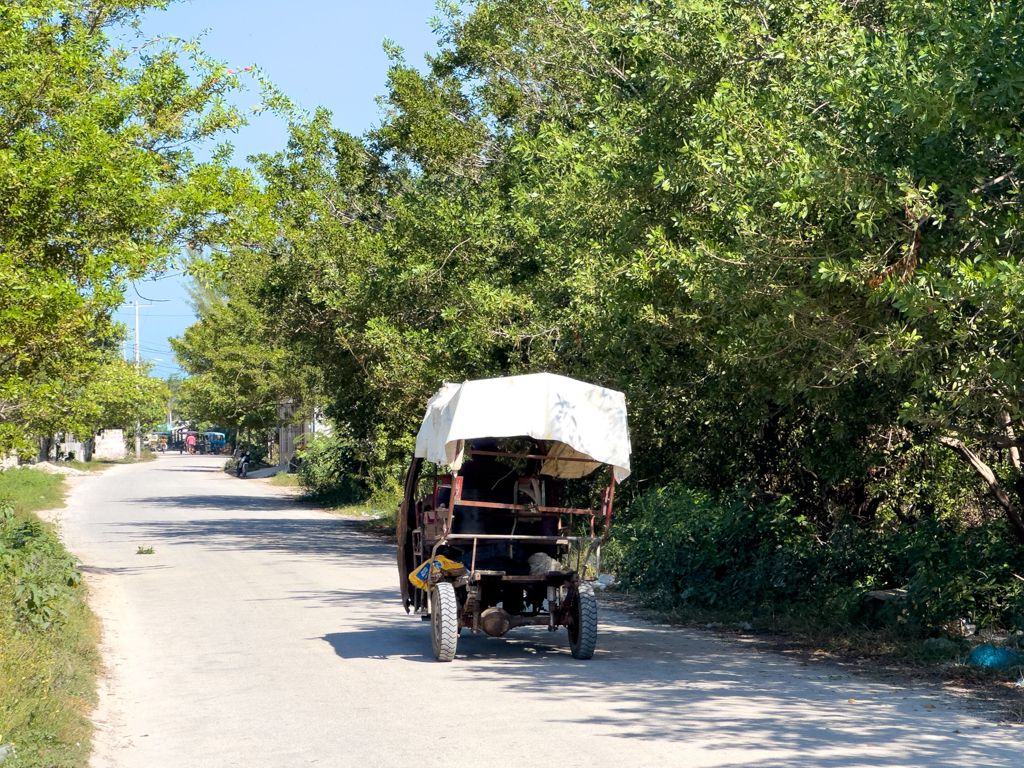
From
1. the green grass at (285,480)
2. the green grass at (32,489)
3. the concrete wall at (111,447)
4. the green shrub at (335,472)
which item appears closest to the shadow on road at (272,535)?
the green shrub at (335,472)

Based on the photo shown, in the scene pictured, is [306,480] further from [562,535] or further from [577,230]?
[562,535]

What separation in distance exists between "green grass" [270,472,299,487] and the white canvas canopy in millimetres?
43869

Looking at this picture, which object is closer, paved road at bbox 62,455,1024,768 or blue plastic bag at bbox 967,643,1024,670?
paved road at bbox 62,455,1024,768

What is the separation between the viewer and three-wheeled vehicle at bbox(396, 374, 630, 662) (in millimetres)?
10492

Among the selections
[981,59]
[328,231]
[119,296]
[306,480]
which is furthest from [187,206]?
[306,480]

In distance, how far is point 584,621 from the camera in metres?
10.5

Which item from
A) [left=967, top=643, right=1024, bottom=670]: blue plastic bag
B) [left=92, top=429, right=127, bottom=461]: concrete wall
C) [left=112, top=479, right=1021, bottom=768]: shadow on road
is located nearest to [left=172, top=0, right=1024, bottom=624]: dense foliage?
[left=967, top=643, right=1024, bottom=670]: blue plastic bag

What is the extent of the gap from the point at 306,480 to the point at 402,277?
24966mm

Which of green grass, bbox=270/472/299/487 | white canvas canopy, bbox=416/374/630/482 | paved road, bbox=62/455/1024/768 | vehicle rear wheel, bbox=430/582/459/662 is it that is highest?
white canvas canopy, bbox=416/374/630/482

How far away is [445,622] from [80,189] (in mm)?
A: 7537

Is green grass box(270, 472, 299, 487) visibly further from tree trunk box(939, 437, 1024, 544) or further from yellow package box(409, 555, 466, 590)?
tree trunk box(939, 437, 1024, 544)

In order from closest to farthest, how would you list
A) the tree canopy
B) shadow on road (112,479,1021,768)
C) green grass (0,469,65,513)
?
shadow on road (112,479,1021,768)
the tree canopy
green grass (0,469,65,513)

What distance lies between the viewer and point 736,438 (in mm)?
15062

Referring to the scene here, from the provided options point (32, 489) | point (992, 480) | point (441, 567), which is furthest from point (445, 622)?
point (32, 489)
